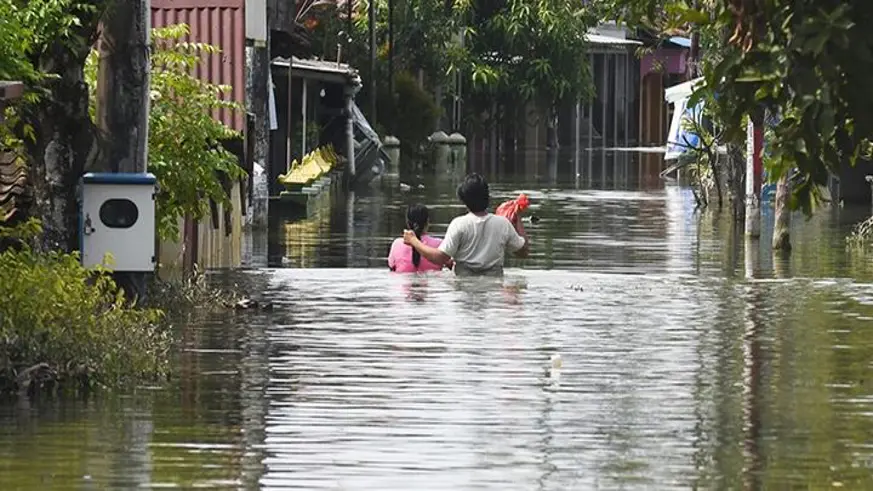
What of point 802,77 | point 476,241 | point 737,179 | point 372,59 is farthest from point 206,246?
point 372,59

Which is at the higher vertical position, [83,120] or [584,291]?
[83,120]

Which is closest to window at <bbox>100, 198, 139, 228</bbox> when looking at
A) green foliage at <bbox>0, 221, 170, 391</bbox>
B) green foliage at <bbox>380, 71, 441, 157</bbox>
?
green foliage at <bbox>0, 221, 170, 391</bbox>

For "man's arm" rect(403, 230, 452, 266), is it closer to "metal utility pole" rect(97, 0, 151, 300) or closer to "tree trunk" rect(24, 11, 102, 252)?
"metal utility pole" rect(97, 0, 151, 300)

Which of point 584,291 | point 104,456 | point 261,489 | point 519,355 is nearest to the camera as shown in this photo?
point 261,489

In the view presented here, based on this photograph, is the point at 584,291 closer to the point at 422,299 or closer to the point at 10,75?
the point at 422,299

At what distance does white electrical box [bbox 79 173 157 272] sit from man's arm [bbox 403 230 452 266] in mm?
4679

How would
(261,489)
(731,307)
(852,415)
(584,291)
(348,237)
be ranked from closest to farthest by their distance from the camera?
(261,489) → (852,415) → (731,307) → (584,291) → (348,237)

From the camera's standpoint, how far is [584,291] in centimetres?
2086

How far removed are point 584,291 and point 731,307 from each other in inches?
69.3

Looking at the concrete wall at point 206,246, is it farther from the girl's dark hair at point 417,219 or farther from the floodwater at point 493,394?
the girl's dark hair at point 417,219

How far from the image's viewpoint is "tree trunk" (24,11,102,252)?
16.3 metres

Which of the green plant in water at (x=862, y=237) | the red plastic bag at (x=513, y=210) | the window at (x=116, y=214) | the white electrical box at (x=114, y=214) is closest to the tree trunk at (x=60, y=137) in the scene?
the white electrical box at (x=114, y=214)

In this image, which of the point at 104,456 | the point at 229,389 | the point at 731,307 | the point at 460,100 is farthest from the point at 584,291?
the point at 460,100

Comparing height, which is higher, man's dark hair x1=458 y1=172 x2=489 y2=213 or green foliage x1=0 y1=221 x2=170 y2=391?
man's dark hair x1=458 y1=172 x2=489 y2=213
